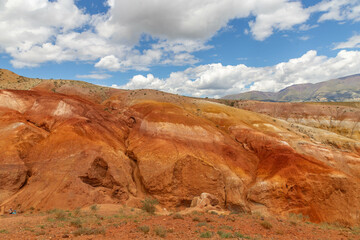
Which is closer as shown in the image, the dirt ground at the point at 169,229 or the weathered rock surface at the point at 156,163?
the dirt ground at the point at 169,229

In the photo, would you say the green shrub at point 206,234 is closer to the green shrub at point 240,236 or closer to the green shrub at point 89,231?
the green shrub at point 240,236

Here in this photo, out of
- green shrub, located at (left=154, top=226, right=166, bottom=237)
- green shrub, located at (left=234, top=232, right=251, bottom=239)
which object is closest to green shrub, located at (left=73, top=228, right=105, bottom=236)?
green shrub, located at (left=154, top=226, right=166, bottom=237)

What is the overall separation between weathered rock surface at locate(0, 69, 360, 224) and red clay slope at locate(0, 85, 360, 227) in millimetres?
100

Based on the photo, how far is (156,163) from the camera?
23156 mm

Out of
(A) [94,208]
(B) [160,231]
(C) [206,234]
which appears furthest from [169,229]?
(A) [94,208]

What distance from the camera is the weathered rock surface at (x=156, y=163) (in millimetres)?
18812

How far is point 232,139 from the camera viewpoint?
2992 cm

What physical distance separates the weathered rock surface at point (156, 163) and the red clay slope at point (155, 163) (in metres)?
0.10

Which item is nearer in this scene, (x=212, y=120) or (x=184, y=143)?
(x=184, y=143)

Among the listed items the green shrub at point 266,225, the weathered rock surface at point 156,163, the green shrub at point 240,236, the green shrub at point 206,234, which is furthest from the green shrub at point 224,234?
the weathered rock surface at point 156,163

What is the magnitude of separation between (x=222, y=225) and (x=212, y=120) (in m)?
23.9

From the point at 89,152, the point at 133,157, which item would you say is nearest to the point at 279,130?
the point at 133,157

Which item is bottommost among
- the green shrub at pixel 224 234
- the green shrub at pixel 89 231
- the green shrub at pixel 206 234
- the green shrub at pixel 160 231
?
the green shrub at pixel 224 234

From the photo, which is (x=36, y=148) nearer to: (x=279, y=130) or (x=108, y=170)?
(x=108, y=170)
